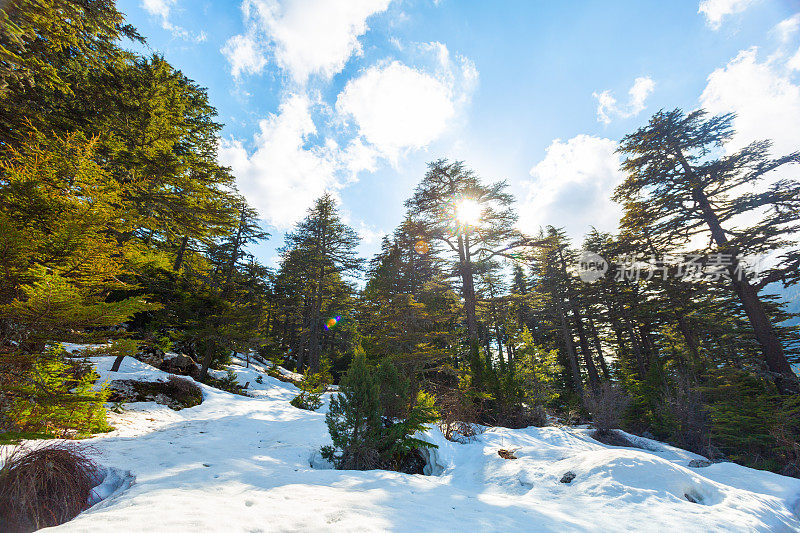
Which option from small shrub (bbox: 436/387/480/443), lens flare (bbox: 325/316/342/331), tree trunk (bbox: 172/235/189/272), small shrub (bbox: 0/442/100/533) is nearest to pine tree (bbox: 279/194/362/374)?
lens flare (bbox: 325/316/342/331)

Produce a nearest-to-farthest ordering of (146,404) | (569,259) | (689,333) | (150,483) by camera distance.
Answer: (150,483)
(146,404)
(689,333)
(569,259)

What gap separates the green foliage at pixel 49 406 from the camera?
3.97 meters

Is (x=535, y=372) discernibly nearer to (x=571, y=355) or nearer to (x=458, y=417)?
(x=458, y=417)

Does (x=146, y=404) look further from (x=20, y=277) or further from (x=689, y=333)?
(x=689, y=333)

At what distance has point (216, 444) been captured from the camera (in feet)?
18.2

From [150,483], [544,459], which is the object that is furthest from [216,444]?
[544,459]

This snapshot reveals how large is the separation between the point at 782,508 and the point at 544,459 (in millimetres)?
3505

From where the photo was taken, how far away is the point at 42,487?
2955 mm

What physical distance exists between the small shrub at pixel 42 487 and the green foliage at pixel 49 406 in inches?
35.4

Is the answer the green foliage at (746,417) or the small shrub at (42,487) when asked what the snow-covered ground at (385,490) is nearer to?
the small shrub at (42,487)

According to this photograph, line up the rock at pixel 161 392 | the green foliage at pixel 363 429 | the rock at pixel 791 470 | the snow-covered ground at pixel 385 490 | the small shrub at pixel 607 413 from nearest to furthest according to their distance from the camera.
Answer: the snow-covered ground at pixel 385 490, the green foliage at pixel 363 429, the rock at pixel 161 392, the rock at pixel 791 470, the small shrub at pixel 607 413

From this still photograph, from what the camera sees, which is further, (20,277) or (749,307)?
(749,307)

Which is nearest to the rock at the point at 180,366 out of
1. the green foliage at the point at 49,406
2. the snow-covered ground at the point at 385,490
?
the snow-covered ground at the point at 385,490

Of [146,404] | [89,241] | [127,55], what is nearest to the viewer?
[89,241]
